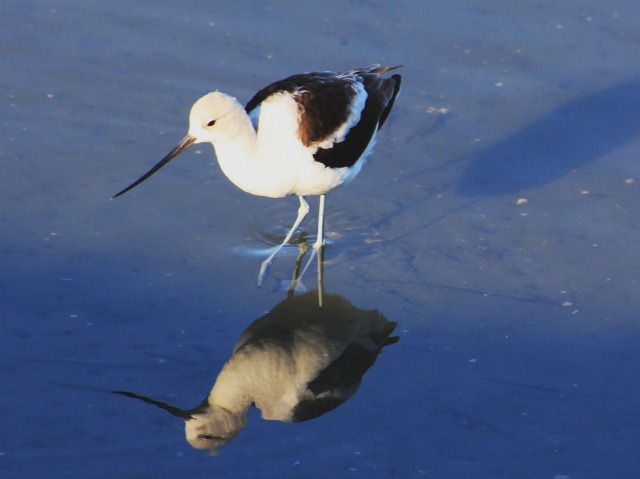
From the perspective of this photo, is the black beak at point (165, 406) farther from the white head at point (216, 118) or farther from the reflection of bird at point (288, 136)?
the white head at point (216, 118)

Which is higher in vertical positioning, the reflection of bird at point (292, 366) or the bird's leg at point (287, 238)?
the bird's leg at point (287, 238)

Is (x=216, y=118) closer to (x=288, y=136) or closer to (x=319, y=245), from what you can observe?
(x=288, y=136)

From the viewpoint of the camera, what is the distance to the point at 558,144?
273 inches

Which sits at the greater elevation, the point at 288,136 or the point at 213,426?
the point at 288,136

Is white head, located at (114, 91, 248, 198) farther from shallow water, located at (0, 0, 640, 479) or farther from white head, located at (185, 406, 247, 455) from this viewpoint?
white head, located at (185, 406, 247, 455)

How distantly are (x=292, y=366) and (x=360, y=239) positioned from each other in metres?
1.19

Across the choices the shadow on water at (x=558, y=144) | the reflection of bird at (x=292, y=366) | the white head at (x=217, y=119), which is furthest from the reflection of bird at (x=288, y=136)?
the shadow on water at (x=558, y=144)

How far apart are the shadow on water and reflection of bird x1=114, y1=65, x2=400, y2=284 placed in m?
1.02

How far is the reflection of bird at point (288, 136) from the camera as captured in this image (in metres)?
5.35

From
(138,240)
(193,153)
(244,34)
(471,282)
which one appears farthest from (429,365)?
(244,34)

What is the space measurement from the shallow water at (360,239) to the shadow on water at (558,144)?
0.02 metres

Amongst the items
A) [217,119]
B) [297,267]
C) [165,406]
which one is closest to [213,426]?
[165,406]

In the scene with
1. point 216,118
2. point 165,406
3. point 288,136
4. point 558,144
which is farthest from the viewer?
point 558,144

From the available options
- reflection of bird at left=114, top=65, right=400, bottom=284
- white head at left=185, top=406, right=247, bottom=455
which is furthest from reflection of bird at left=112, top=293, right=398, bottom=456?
reflection of bird at left=114, top=65, right=400, bottom=284
